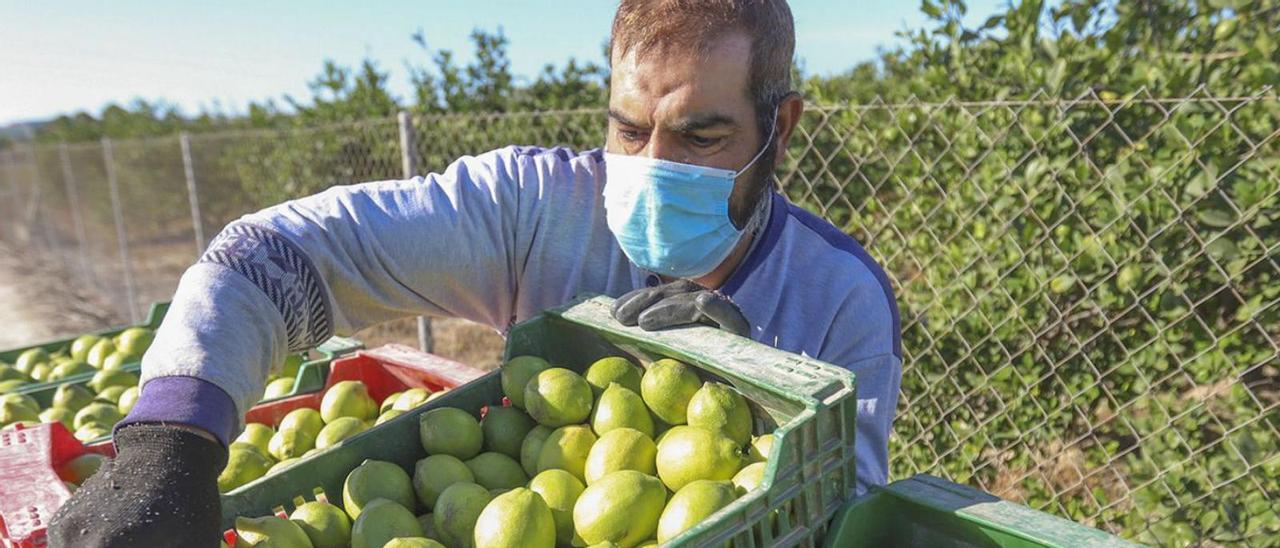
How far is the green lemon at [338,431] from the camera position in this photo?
212 cm

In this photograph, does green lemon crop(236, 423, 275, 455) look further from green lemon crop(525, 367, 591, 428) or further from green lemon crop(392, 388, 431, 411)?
green lemon crop(525, 367, 591, 428)

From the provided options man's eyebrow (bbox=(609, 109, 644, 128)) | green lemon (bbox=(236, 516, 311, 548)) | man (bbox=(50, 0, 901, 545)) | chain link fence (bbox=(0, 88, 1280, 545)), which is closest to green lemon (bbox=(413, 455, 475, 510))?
green lemon (bbox=(236, 516, 311, 548))

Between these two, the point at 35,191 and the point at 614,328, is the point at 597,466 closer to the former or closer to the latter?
the point at 614,328

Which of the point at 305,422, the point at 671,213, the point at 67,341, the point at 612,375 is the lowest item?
the point at 67,341

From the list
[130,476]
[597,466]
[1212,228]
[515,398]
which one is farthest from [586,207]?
[1212,228]

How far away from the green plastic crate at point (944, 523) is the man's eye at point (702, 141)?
0.87 metres

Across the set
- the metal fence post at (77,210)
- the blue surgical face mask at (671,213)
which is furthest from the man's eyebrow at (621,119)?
the metal fence post at (77,210)

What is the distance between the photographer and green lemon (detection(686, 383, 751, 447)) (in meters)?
1.59

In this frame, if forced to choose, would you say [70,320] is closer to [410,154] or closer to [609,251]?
[410,154]

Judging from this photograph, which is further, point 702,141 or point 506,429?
point 702,141

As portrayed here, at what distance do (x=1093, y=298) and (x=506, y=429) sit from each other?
7.88 feet

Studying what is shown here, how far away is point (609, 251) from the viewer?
2.39m

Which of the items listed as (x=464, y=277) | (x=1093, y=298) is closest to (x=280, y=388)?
(x=464, y=277)

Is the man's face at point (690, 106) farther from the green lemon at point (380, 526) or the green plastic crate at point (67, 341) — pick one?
the green plastic crate at point (67, 341)
